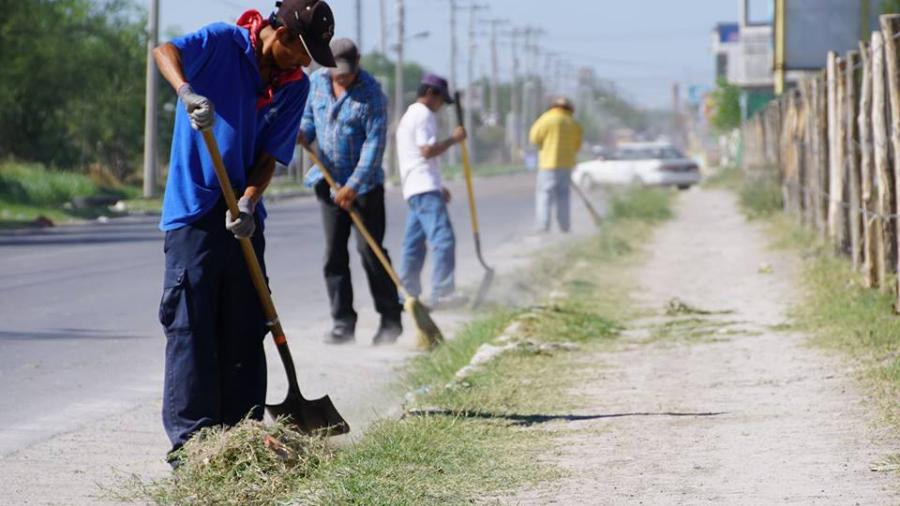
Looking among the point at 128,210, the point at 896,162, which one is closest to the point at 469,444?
the point at 896,162

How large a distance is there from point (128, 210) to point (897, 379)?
24694mm

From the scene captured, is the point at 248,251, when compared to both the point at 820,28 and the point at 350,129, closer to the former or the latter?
the point at 350,129

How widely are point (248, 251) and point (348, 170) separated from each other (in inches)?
176

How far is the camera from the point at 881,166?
11000mm

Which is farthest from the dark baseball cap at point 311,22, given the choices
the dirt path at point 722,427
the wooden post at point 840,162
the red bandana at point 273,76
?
the wooden post at point 840,162

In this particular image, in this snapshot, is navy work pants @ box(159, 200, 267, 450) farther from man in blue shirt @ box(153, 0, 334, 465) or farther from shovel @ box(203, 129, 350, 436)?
shovel @ box(203, 129, 350, 436)

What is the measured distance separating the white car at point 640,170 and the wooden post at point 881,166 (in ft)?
101

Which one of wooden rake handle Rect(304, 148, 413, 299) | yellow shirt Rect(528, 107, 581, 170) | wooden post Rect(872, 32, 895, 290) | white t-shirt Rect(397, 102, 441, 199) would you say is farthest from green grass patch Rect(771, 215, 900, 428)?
yellow shirt Rect(528, 107, 581, 170)

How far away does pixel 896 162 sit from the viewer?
10492mm

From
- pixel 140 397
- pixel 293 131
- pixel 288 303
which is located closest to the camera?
pixel 293 131

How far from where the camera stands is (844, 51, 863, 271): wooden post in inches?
503

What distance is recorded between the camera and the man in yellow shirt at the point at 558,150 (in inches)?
816

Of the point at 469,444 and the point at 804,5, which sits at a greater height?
the point at 804,5

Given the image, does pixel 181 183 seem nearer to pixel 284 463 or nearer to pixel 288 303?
pixel 284 463
